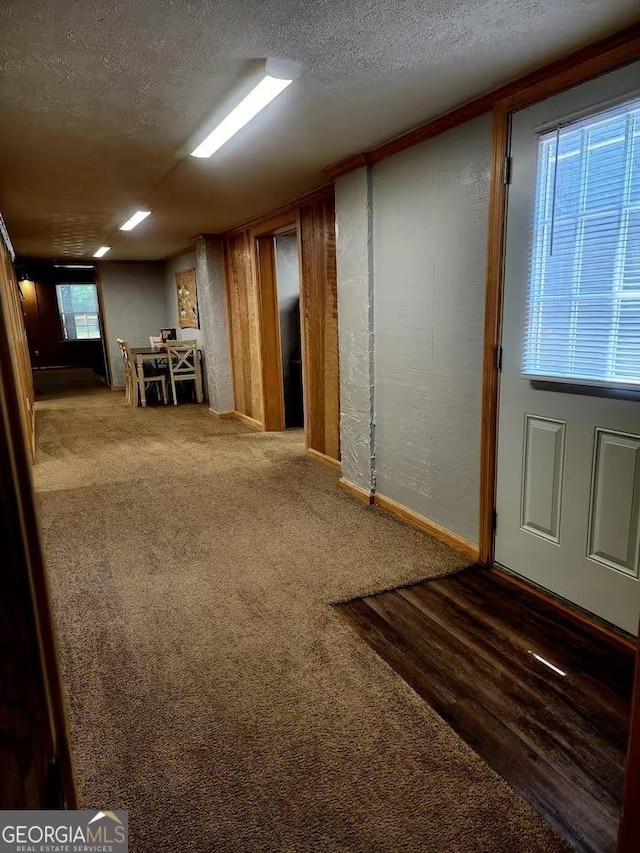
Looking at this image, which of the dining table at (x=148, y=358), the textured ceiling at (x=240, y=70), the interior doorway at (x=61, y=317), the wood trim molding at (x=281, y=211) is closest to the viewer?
the textured ceiling at (x=240, y=70)

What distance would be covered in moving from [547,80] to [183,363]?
6731 millimetres

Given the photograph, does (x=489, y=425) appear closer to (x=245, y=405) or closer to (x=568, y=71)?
(x=568, y=71)

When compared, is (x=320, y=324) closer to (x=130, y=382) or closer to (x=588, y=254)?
(x=588, y=254)

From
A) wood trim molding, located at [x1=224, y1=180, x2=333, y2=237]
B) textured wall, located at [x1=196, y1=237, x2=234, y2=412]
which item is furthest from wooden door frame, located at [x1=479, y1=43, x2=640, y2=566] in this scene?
textured wall, located at [x1=196, y1=237, x2=234, y2=412]

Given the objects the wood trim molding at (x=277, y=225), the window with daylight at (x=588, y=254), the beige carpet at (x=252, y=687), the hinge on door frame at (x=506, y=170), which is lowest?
the beige carpet at (x=252, y=687)

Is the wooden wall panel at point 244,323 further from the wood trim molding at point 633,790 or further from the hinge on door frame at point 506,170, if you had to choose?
the wood trim molding at point 633,790

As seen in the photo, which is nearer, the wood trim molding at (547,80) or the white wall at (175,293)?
the wood trim molding at (547,80)

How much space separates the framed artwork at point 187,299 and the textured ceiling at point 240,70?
4.31 m

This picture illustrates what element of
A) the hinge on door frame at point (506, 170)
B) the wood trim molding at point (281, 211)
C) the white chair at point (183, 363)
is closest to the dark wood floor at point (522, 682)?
the hinge on door frame at point (506, 170)

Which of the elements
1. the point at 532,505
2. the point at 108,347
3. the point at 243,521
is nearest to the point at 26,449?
the point at 532,505

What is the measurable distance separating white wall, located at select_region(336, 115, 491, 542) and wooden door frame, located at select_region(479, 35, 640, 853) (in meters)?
0.07

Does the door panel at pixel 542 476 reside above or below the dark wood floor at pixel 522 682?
above

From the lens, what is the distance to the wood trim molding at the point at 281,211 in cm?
424

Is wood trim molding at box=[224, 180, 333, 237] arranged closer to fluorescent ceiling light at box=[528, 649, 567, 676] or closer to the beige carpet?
the beige carpet
